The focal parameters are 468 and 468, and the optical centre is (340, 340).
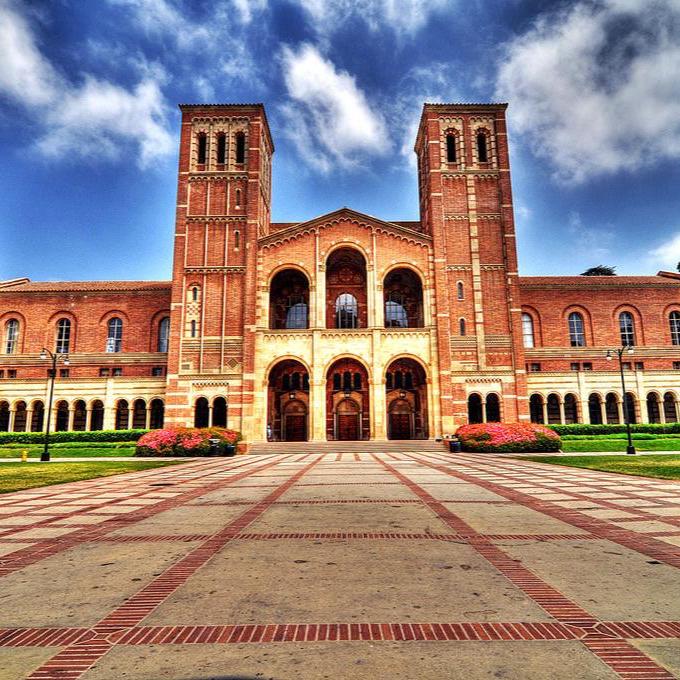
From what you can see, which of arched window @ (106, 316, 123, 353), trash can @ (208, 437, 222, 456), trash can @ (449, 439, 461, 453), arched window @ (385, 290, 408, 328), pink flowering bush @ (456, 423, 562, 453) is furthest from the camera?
arched window @ (106, 316, 123, 353)

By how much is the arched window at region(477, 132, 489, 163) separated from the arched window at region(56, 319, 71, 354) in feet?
125

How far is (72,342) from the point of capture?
40594 millimetres

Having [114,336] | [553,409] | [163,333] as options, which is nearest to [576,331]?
[553,409]

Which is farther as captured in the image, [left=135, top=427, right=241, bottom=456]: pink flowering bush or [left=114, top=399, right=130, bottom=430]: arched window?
[left=114, top=399, right=130, bottom=430]: arched window

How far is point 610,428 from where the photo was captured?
33.5m

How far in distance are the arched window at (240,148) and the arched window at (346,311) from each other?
13736 millimetres

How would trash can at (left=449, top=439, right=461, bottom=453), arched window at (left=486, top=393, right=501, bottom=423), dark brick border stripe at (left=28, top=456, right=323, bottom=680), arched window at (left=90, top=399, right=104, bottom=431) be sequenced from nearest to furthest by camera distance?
dark brick border stripe at (left=28, top=456, right=323, bottom=680) → trash can at (left=449, top=439, right=461, bottom=453) → arched window at (left=486, top=393, right=501, bottom=423) → arched window at (left=90, top=399, right=104, bottom=431)

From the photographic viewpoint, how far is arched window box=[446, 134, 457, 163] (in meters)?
38.6

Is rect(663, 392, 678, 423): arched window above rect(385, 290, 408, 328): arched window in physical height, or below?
below

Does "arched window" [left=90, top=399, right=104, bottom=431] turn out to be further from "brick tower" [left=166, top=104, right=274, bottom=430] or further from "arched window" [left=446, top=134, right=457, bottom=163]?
"arched window" [left=446, top=134, right=457, bottom=163]

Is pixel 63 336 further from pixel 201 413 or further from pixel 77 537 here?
pixel 77 537

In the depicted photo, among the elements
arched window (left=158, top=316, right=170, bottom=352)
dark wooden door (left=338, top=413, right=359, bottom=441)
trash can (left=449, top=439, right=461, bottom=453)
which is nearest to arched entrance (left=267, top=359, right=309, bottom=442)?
dark wooden door (left=338, top=413, right=359, bottom=441)

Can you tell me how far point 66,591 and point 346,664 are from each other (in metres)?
2.71

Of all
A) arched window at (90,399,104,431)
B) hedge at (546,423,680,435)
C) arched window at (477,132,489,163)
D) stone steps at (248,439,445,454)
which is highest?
arched window at (477,132,489,163)
